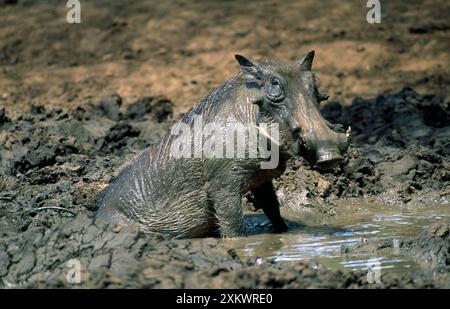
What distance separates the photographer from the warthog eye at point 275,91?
819 centimetres

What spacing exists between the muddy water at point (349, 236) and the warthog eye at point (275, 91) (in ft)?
4.03

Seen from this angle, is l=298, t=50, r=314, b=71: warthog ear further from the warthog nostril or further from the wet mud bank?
the wet mud bank

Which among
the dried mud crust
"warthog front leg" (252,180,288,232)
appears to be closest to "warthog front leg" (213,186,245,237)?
"warthog front leg" (252,180,288,232)

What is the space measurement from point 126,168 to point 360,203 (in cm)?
261

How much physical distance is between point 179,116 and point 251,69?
5659 millimetres

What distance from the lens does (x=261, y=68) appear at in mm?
8297

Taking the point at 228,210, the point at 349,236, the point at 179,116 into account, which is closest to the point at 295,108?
the point at 228,210

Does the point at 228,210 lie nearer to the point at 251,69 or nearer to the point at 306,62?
the point at 251,69

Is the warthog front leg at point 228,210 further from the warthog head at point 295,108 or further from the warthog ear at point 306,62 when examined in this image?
the warthog ear at point 306,62

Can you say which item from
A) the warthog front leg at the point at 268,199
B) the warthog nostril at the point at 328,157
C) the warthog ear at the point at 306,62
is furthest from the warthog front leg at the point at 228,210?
the warthog ear at the point at 306,62

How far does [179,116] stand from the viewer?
45.6 feet

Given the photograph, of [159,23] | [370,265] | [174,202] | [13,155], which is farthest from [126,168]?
[159,23]

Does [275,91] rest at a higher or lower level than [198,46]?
higher
